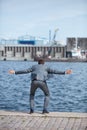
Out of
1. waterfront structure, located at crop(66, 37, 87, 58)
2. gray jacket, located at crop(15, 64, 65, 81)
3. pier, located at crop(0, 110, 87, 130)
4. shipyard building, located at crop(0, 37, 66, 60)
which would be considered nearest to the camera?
pier, located at crop(0, 110, 87, 130)

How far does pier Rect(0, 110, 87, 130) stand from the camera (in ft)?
31.9

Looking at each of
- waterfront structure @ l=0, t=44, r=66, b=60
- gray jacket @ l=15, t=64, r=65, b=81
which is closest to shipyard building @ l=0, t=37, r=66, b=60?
waterfront structure @ l=0, t=44, r=66, b=60

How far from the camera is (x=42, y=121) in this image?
1045 centimetres

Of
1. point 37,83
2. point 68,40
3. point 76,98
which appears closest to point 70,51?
point 68,40

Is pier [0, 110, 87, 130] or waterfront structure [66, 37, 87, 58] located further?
waterfront structure [66, 37, 87, 58]

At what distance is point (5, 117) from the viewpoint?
1098cm

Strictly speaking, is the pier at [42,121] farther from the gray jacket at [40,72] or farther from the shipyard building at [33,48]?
the shipyard building at [33,48]

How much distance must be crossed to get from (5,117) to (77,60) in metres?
116

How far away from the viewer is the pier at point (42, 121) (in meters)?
9.72

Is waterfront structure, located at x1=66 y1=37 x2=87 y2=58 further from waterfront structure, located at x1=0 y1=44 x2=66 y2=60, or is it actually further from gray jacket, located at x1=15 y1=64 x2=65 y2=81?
gray jacket, located at x1=15 y1=64 x2=65 y2=81

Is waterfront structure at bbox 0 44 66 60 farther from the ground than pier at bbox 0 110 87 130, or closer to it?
closer to it

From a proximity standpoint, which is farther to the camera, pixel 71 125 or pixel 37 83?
pixel 37 83

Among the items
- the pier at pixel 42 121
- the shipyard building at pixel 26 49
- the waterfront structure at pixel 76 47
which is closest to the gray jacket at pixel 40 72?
the pier at pixel 42 121

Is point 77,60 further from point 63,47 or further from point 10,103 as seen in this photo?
point 10,103
